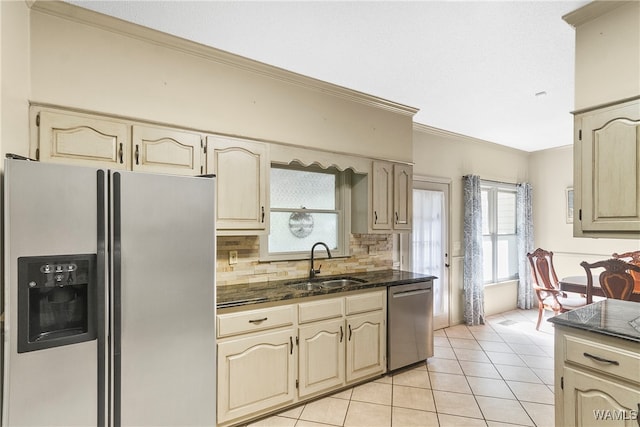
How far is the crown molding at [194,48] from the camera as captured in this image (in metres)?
2.06

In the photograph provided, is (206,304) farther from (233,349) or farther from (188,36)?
(188,36)

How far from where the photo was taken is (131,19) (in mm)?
2156

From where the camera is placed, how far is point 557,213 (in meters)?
5.59

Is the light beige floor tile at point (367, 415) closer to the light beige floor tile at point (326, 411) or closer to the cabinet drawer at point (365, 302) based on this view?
the light beige floor tile at point (326, 411)

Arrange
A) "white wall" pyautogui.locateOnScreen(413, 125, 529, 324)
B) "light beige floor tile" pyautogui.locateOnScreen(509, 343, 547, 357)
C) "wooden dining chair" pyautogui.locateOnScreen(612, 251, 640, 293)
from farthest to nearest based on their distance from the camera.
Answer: "white wall" pyautogui.locateOnScreen(413, 125, 529, 324) → "light beige floor tile" pyautogui.locateOnScreen(509, 343, 547, 357) → "wooden dining chair" pyautogui.locateOnScreen(612, 251, 640, 293)

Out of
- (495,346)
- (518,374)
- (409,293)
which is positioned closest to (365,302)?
(409,293)

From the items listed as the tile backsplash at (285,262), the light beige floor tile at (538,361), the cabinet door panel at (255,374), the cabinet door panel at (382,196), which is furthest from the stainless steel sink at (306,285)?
the light beige floor tile at (538,361)

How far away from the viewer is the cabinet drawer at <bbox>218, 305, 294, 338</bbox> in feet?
7.39

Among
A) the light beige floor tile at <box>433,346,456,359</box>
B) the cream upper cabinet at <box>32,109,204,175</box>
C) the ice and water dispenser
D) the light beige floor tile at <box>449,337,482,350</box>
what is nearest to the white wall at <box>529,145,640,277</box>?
the light beige floor tile at <box>449,337,482,350</box>

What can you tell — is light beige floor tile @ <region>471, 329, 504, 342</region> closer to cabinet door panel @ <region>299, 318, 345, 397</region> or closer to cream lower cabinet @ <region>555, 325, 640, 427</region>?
cabinet door panel @ <region>299, 318, 345, 397</region>

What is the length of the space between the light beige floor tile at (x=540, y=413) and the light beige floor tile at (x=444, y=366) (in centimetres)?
68

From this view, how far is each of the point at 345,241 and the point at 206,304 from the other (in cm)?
194

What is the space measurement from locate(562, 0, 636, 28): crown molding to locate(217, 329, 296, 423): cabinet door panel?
8.99 feet

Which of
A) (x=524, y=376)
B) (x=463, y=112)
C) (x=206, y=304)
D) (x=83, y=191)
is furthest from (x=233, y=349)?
(x=463, y=112)
